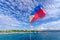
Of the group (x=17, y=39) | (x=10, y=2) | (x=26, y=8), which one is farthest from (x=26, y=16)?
(x=17, y=39)

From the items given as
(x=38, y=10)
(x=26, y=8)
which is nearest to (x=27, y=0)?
(x=26, y=8)

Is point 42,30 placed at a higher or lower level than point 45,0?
lower

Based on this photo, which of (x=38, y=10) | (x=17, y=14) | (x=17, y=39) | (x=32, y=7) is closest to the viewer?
(x=38, y=10)

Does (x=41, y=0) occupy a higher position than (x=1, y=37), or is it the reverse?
(x=41, y=0)

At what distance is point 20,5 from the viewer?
416 cm

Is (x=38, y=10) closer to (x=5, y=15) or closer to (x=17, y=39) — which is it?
(x=5, y=15)

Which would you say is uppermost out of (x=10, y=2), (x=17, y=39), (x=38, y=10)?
(x=10, y=2)

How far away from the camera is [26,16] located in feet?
14.0

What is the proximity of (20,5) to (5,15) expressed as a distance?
43cm

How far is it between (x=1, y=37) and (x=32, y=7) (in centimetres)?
232

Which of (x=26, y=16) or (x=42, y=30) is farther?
(x=42, y=30)

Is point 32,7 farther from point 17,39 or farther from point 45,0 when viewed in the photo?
point 17,39

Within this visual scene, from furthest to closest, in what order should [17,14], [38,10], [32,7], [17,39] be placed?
1. [17,39]
2. [17,14]
3. [32,7]
4. [38,10]

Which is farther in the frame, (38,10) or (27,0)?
(27,0)
